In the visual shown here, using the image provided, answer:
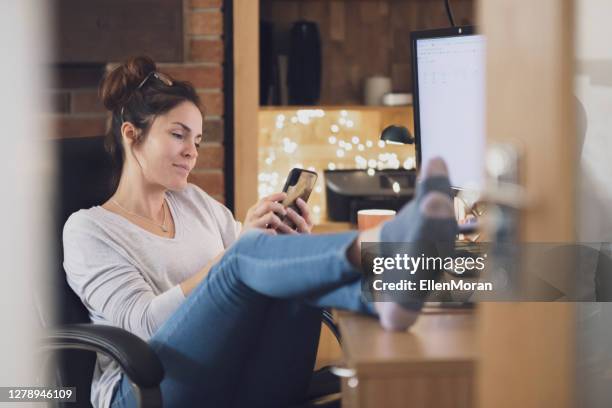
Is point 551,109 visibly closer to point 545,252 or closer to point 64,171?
point 545,252

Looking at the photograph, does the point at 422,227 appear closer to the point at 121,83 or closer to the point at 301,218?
the point at 301,218

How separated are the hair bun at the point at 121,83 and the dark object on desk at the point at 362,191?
1.05 metres

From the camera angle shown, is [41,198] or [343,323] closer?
[343,323]

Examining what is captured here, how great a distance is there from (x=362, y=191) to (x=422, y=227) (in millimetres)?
1826

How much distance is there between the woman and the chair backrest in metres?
0.02

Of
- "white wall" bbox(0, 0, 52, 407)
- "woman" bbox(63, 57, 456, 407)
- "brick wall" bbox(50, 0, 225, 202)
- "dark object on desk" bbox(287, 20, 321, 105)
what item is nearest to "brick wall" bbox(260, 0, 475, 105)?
"dark object on desk" bbox(287, 20, 321, 105)

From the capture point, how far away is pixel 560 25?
35.8 inches

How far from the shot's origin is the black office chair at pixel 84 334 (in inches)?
54.2

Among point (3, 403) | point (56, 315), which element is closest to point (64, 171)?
point (56, 315)

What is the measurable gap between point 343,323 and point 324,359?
1723mm

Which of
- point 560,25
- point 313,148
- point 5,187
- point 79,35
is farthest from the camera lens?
point 313,148

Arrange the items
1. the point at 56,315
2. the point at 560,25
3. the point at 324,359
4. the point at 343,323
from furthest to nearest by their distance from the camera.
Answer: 1. the point at 324,359
2. the point at 56,315
3. the point at 343,323
4. the point at 560,25

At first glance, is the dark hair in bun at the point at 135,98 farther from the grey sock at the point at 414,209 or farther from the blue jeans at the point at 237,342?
the grey sock at the point at 414,209

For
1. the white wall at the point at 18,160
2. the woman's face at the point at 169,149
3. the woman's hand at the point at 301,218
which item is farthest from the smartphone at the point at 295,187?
the white wall at the point at 18,160
